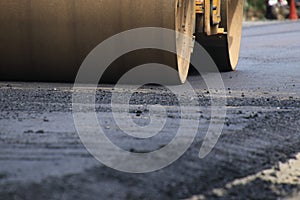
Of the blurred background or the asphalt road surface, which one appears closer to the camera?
the asphalt road surface

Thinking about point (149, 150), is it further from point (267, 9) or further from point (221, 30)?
point (267, 9)

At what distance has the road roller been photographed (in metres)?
9.24

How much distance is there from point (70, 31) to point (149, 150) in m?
4.43

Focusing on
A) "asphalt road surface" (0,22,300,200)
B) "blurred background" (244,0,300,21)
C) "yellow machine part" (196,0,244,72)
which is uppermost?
"asphalt road surface" (0,22,300,200)

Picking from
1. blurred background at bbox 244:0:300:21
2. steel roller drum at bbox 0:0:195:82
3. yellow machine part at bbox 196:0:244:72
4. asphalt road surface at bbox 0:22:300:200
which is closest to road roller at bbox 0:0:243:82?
steel roller drum at bbox 0:0:195:82

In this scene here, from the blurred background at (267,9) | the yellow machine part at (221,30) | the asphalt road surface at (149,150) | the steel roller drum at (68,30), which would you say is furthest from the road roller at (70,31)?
the blurred background at (267,9)

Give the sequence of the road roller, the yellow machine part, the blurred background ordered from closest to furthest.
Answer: the road roller < the yellow machine part < the blurred background

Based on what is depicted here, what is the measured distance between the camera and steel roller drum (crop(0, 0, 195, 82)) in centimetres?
924

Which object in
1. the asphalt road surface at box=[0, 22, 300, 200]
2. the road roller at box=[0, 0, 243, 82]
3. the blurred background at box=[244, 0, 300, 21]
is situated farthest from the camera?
the blurred background at box=[244, 0, 300, 21]

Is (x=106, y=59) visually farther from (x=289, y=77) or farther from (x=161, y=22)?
(x=289, y=77)

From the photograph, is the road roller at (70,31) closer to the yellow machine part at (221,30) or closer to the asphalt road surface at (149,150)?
the yellow machine part at (221,30)

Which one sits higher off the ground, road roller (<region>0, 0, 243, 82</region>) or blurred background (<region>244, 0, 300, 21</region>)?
road roller (<region>0, 0, 243, 82</region>)

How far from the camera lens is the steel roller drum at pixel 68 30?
364 inches

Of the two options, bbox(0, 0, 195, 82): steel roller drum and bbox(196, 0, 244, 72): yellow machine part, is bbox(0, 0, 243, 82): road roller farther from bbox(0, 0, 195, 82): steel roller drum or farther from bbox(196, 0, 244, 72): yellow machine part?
bbox(196, 0, 244, 72): yellow machine part
